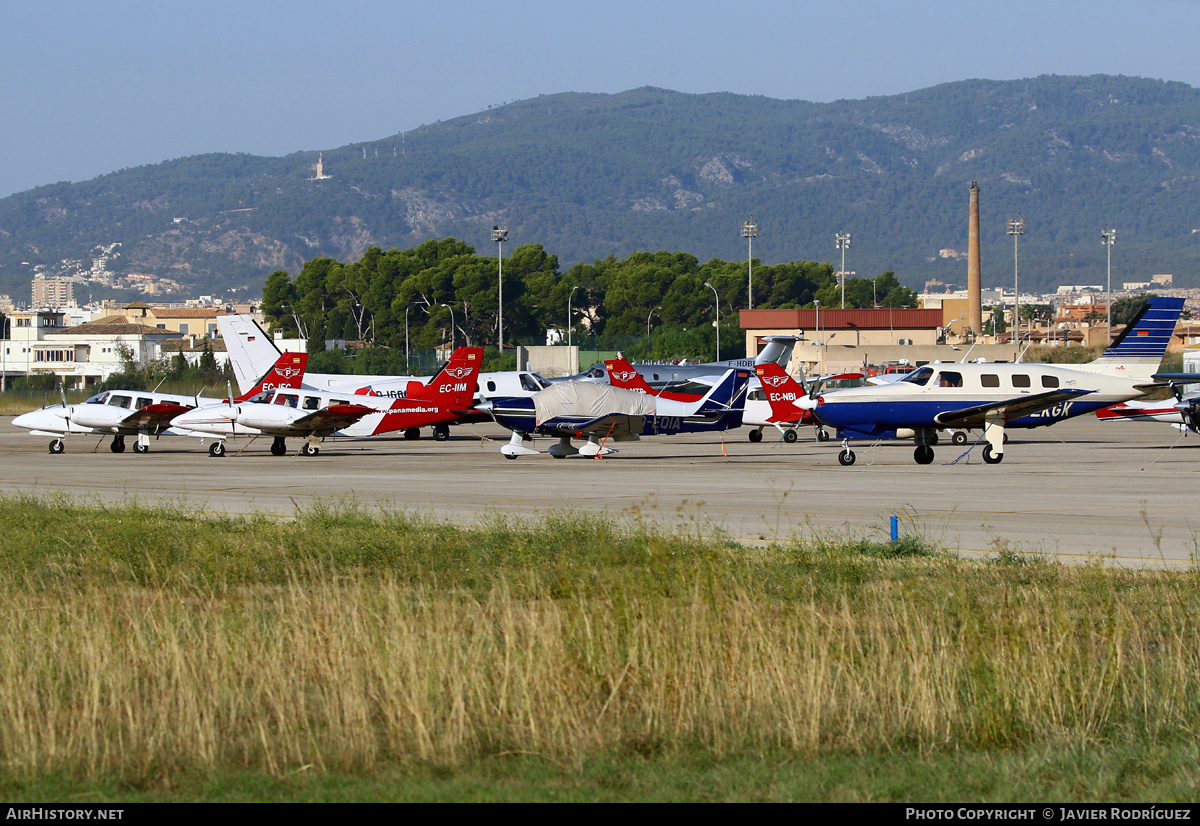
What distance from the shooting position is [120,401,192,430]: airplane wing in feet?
117

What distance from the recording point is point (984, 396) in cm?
2816

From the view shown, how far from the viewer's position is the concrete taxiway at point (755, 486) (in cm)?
1488

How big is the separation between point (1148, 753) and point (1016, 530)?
9.02 metres

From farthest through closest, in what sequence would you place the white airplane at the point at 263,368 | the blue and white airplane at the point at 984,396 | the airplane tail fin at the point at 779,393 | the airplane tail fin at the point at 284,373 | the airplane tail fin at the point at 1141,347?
the white airplane at the point at 263,368 → the airplane tail fin at the point at 779,393 → the airplane tail fin at the point at 284,373 → the airplane tail fin at the point at 1141,347 → the blue and white airplane at the point at 984,396

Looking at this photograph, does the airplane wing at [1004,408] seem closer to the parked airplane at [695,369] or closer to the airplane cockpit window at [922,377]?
the airplane cockpit window at [922,377]

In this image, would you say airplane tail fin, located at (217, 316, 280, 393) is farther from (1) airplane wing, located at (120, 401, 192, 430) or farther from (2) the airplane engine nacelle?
(2) the airplane engine nacelle

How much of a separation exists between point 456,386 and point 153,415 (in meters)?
8.58

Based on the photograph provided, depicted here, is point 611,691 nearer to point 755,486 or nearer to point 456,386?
point 755,486

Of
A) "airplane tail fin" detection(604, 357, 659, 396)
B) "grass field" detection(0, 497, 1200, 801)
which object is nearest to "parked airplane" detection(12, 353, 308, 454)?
"airplane tail fin" detection(604, 357, 659, 396)

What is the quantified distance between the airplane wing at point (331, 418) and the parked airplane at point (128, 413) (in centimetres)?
314

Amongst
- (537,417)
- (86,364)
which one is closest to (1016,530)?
(537,417)

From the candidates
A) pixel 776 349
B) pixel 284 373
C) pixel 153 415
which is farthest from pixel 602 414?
pixel 776 349

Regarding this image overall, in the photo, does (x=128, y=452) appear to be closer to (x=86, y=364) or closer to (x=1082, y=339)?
(x=86, y=364)

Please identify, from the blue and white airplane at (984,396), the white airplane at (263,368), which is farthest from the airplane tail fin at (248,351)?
the blue and white airplane at (984,396)
